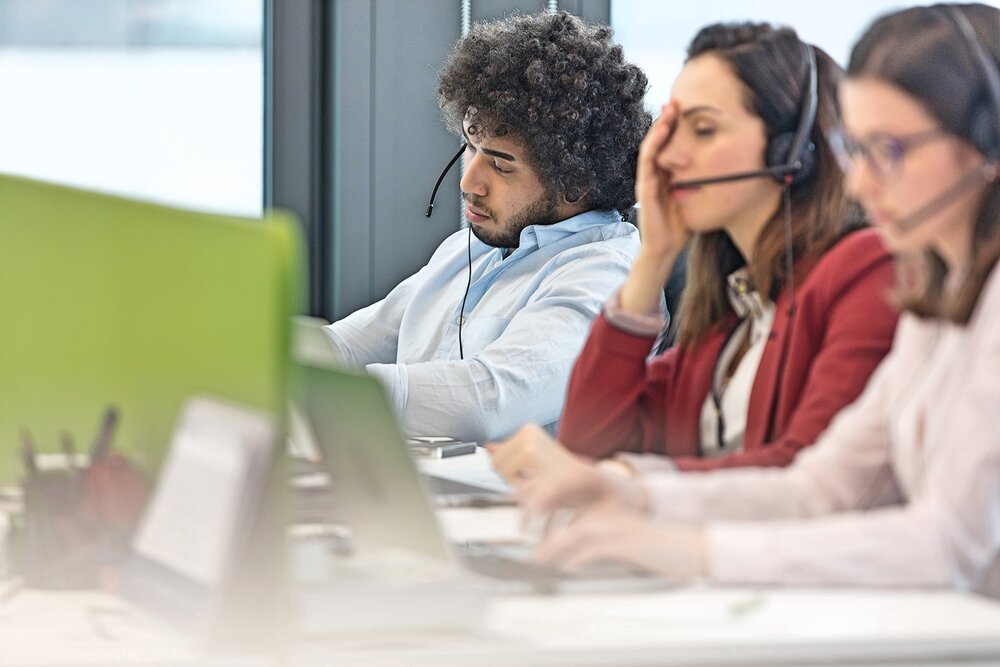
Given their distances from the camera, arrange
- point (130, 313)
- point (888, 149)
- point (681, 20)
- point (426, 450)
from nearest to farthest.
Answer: point (130, 313) < point (888, 149) < point (426, 450) < point (681, 20)

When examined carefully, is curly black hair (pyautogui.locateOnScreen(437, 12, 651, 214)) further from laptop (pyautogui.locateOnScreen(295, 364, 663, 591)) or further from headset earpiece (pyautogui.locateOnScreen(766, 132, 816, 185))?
laptop (pyautogui.locateOnScreen(295, 364, 663, 591))

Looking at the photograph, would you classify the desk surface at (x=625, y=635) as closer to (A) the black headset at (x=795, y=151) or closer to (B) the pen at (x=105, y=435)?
(B) the pen at (x=105, y=435)

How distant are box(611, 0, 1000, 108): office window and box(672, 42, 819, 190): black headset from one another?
1512 mm

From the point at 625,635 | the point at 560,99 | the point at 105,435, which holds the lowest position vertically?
the point at 625,635

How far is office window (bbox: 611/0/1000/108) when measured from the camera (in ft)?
9.57

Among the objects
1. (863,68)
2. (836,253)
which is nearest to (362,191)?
(836,253)

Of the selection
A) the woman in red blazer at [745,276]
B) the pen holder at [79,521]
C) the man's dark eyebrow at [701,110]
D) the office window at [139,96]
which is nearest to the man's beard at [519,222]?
the office window at [139,96]

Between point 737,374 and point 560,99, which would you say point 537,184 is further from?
point 737,374

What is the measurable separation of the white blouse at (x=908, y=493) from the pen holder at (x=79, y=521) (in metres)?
0.41

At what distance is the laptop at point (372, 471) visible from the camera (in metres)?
0.92

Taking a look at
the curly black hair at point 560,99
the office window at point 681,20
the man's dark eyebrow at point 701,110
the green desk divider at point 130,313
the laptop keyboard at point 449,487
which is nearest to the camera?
the green desk divider at point 130,313

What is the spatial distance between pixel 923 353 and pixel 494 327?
140 centimetres

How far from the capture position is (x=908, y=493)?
3.34ft

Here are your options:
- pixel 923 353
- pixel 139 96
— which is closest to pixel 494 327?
pixel 139 96
